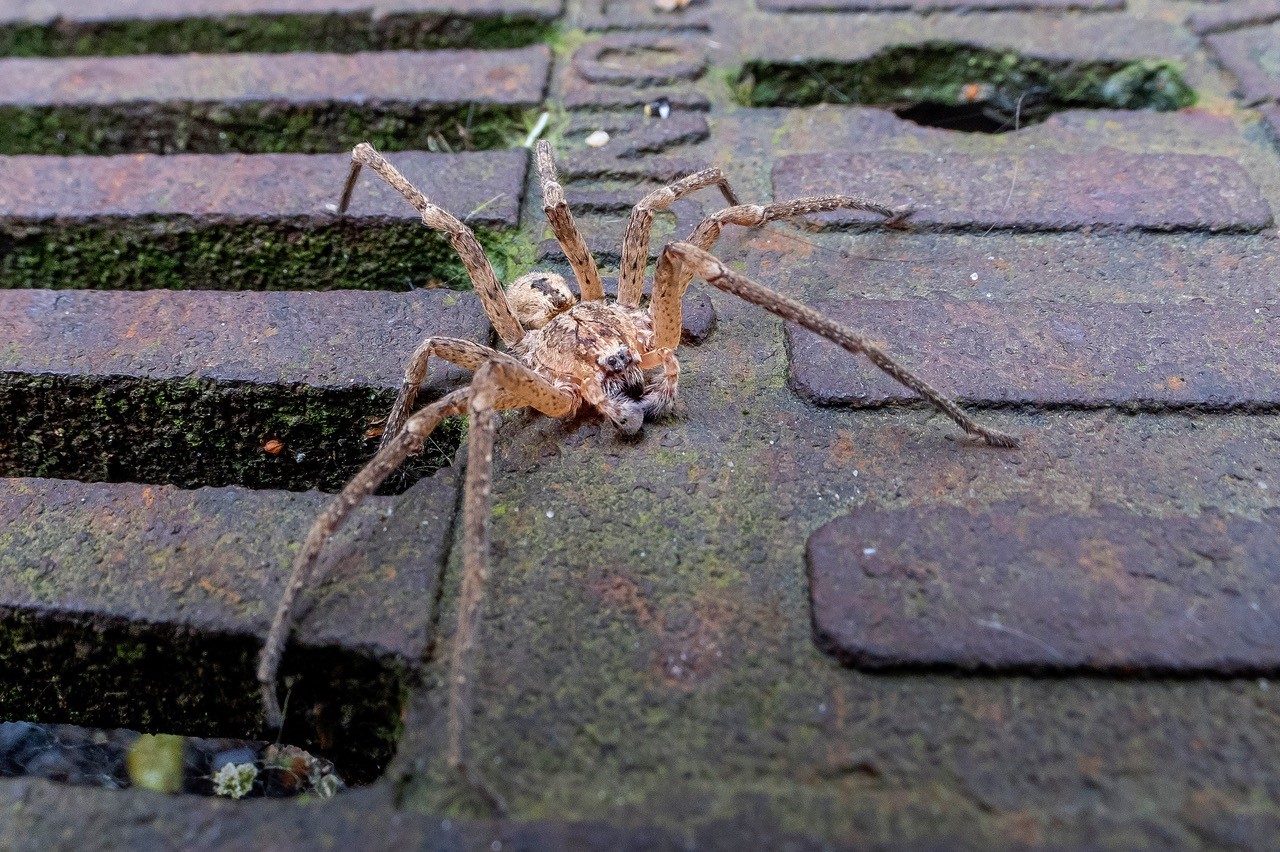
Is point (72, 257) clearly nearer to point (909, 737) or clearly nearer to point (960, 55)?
point (909, 737)

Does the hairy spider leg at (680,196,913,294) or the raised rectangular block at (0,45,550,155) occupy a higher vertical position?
the raised rectangular block at (0,45,550,155)

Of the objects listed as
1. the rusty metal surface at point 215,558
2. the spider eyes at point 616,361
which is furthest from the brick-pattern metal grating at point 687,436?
the spider eyes at point 616,361

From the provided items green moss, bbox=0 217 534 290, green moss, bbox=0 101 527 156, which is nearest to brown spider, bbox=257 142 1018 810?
green moss, bbox=0 217 534 290

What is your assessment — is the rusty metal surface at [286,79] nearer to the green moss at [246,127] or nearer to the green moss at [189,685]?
the green moss at [246,127]

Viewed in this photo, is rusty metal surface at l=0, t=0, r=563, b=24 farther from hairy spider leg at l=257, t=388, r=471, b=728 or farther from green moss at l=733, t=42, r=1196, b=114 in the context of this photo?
hairy spider leg at l=257, t=388, r=471, b=728

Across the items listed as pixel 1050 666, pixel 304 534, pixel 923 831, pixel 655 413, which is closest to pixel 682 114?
pixel 655 413

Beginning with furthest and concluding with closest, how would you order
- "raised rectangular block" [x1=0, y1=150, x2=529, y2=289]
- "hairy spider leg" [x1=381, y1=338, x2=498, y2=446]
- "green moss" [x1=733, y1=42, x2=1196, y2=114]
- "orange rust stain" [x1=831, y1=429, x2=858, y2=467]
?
"green moss" [x1=733, y1=42, x2=1196, y2=114] < "raised rectangular block" [x1=0, y1=150, x2=529, y2=289] < "hairy spider leg" [x1=381, y1=338, x2=498, y2=446] < "orange rust stain" [x1=831, y1=429, x2=858, y2=467]
